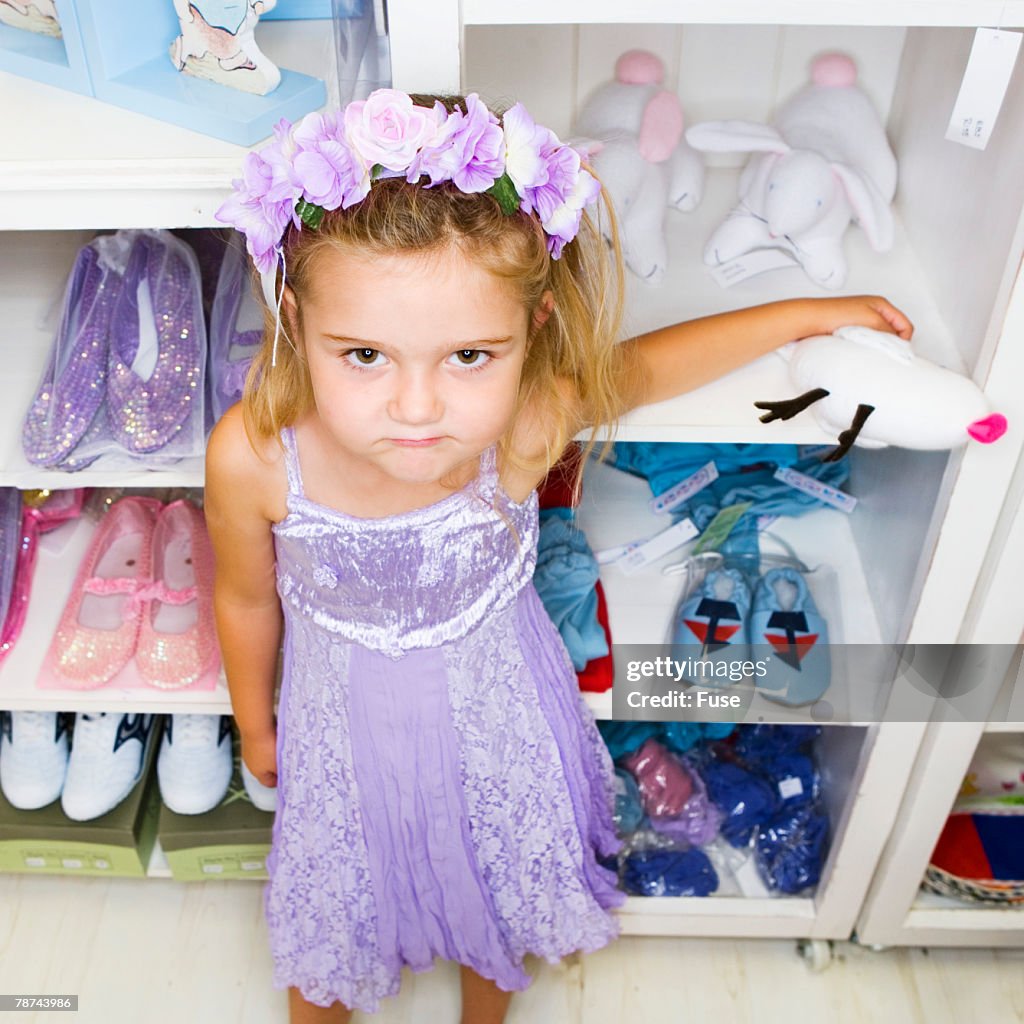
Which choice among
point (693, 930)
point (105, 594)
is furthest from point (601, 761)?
point (105, 594)

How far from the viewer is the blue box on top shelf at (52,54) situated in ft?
3.24

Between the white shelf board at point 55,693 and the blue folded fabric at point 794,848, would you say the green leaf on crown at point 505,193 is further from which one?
the blue folded fabric at point 794,848

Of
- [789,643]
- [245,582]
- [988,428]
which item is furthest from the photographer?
[789,643]

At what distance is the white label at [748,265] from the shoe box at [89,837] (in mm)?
943

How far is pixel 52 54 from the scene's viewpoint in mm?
1055

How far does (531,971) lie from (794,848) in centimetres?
38

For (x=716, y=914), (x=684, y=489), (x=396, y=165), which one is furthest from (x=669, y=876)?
(x=396, y=165)

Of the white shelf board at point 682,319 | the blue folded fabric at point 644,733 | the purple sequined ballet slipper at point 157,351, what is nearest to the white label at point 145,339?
the purple sequined ballet slipper at point 157,351

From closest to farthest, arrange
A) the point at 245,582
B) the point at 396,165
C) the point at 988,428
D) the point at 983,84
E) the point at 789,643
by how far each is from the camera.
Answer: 1. the point at 396,165
2. the point at 983,84
3. the point at 988,428
4. the point at 245,582
5. the point at 789,643

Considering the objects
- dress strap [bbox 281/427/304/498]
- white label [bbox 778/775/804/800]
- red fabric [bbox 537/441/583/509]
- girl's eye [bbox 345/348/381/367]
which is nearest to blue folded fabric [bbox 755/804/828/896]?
white label [bbox 778/775/804/800]

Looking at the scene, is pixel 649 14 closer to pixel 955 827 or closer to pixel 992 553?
pixel 992 553

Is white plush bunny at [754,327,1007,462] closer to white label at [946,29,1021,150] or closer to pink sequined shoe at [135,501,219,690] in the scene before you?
white label at [946,29,1021,150]

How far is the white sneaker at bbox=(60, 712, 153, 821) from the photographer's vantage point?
1502mm

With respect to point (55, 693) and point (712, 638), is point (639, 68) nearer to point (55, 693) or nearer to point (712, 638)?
point (712, 638)
